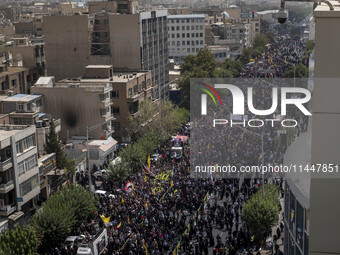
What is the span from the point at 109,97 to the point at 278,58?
184ft

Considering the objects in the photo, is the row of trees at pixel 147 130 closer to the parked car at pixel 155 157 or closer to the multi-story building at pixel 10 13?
the parked car at pixel 155 157

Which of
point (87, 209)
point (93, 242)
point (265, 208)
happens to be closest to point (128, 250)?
point (93, 242)

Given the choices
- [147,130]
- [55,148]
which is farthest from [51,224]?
[147,130]

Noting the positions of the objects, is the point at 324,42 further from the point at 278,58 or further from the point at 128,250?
the point at 278,58

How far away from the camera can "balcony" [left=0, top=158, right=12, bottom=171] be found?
2356 cm

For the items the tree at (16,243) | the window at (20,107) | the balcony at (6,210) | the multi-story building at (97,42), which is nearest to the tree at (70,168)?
the window at (20,107)

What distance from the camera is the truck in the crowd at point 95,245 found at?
66.2ft

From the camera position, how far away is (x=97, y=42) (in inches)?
2009

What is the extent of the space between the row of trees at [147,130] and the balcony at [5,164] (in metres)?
8.19

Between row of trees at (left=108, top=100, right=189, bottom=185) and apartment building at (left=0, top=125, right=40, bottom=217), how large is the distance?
20.9 feet

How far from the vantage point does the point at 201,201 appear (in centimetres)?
2598

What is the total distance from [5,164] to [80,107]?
48.3 ft

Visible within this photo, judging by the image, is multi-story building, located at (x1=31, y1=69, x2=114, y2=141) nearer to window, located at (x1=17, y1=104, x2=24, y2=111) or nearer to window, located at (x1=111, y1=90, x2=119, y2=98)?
window, located at (x1=111, y1=90, x2=119, y2=98)

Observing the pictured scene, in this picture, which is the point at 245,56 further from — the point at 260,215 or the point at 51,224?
the point at 51,224
